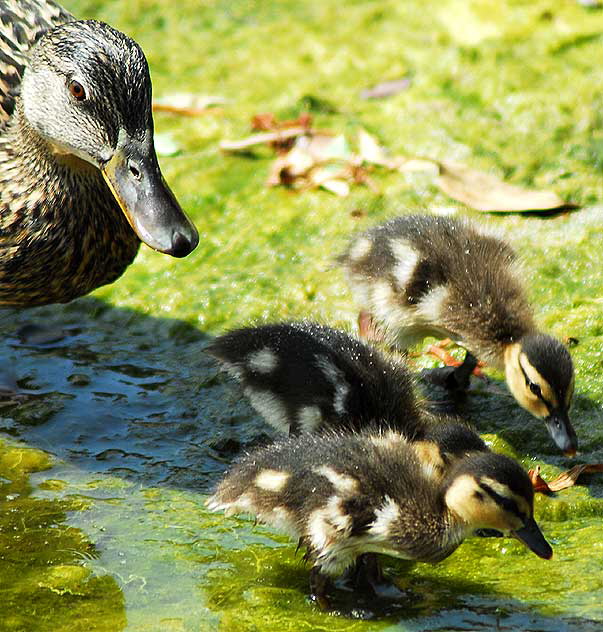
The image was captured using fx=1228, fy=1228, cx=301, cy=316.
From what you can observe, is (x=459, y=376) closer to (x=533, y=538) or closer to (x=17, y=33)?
(x=533, y=538)

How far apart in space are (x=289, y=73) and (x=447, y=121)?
3.66ft

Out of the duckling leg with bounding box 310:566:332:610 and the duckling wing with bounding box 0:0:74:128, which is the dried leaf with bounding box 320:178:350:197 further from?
the duckling leg with bounding box 310:566:332:610

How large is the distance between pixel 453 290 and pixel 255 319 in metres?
0.87

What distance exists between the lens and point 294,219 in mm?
5262

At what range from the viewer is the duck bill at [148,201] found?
144 inches

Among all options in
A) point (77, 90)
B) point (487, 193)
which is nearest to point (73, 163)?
point (77, 90)

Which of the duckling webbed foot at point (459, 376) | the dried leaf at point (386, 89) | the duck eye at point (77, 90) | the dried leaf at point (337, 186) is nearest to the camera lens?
the duck eye at point (77, 90)

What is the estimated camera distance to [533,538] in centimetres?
322

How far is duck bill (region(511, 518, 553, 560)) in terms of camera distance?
3.21 m

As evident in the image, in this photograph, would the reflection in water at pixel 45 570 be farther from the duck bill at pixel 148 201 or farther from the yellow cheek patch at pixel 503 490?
the yellow cheek patch at pixel 503 490

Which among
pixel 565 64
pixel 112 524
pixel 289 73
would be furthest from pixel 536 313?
pixel 289 73

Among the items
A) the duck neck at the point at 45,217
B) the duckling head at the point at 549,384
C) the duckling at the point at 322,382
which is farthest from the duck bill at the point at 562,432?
the duck neck at the point at 45,217

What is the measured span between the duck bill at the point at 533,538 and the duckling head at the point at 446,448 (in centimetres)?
24

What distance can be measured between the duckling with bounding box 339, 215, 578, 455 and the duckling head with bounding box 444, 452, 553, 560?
77 cm
